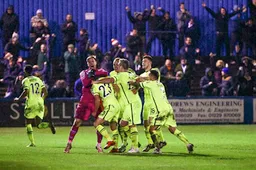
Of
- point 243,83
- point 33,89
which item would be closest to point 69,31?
point 243,83

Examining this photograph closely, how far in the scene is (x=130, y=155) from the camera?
16.9 metres

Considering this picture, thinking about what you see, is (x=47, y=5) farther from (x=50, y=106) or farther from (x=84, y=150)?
(x=84, y=150)

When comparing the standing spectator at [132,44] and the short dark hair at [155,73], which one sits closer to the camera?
the short dark hair at [155,73]

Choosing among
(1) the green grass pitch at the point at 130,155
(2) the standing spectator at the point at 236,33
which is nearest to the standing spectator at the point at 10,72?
(1) the green grass pitch at the point at 130,155

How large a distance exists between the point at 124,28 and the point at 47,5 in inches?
122

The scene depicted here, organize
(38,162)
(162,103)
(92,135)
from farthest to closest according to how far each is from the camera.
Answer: (92,135) < (162,103) < (38,162)

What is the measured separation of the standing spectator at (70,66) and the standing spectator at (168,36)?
11.5 ft

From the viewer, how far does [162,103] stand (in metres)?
17.2

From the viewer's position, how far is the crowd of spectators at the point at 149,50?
28594 millimetres

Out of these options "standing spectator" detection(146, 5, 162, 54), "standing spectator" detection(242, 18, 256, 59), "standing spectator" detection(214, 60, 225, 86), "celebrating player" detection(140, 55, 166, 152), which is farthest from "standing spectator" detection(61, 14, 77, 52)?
"celebrating player" detection(140, 55, 166, 152)

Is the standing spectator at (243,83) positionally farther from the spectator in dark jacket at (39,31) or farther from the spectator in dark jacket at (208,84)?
the spectator in dark jacket at (39,31)

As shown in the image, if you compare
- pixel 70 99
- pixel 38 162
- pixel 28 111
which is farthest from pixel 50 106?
pixel 38 162

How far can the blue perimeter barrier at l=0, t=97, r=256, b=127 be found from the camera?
28344 millimetres

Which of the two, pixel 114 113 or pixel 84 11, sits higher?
pixel 84 11
